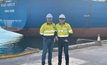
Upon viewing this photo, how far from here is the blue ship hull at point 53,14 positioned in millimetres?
16016

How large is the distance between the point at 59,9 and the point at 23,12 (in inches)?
105

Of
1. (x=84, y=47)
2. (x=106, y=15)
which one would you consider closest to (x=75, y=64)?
(x=84, y=47)

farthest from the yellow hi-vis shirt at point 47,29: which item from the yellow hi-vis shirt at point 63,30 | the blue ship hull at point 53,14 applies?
the blue ship hull at point 53,14

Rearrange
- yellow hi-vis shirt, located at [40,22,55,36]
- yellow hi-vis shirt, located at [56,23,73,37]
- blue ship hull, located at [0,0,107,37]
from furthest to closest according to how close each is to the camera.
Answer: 1. blue ship hull, located at [0,0,107,37]
2. yellow hi-vis shirt, located at [56,23,73,37]
3. yellow hi-vis shirt, located at [40,22,55,36]

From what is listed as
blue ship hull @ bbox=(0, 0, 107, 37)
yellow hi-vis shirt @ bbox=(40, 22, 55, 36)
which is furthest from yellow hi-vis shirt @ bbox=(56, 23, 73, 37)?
blue ship hull @ bbox=(0, 0, 107, 37)

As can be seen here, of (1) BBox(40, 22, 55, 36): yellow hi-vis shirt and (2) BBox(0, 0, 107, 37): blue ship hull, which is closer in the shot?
(1) BBox(40, 22, 55, 36): yellow hi-vis shirt

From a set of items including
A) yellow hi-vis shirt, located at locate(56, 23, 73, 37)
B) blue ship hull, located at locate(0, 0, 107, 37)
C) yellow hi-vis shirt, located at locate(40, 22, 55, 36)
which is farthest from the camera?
blue ship hull, located at locate(0, 0, 107, 37)

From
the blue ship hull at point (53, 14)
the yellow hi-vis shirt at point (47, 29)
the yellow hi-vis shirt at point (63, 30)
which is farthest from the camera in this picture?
the blue ship hull at point (53, 14)

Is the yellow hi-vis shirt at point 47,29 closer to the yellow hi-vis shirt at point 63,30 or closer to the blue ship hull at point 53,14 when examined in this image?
the yellow hi-vis shirt at point 63,30

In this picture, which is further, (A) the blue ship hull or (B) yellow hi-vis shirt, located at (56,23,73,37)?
(A) the blue ship hull

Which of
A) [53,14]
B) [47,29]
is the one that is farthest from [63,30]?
[53,14]

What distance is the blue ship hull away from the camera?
16016 mm

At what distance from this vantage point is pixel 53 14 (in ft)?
54.3

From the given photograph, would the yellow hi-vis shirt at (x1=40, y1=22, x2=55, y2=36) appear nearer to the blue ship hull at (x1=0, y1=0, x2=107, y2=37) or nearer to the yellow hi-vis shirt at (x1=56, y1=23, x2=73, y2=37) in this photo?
the yellow hi-vis shirt at (x1=56, y1=23, x2=73, y2=37)
